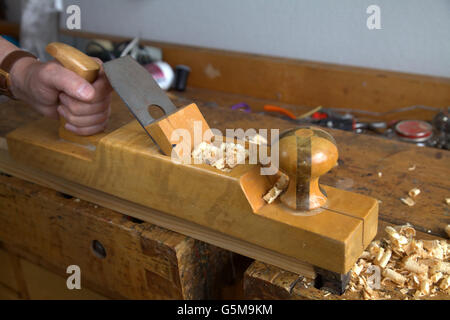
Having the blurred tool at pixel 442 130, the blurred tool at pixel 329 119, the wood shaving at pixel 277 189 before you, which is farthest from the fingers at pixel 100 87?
the blurred tool at pixel 442 130

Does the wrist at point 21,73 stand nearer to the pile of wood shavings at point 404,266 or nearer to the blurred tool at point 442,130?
the pile of wood shavings at point 404,266

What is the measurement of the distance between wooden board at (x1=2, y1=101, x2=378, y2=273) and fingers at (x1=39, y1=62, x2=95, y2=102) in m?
0.10

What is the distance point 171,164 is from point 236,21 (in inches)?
45.2

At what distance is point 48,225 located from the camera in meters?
1.05

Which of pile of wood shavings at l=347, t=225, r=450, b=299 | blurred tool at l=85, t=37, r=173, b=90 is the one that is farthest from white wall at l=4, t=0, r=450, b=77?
pile of wood shavings at l=347, t=225, r=450, b=299

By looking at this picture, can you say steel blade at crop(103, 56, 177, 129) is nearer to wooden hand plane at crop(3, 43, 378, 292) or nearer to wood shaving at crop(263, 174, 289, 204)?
wooden hand plane at crop(3, 43, 378, 292)

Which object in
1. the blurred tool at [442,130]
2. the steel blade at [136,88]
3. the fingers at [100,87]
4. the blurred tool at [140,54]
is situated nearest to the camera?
the steel blade at [136,88]

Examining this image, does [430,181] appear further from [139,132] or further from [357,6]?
[357,6]

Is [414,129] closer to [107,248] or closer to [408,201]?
[408,201]

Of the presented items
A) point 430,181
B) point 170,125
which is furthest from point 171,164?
point 430,181

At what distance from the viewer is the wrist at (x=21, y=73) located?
3.30 ft

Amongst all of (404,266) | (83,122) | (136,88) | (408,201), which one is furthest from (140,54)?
(404,266)

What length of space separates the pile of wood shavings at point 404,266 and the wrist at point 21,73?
0.80 m

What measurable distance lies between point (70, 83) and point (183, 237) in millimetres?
382
